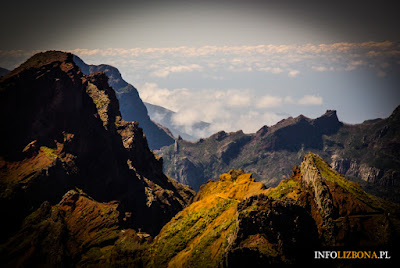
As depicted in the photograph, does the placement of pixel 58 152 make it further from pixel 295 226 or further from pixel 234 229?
pixel 295 226

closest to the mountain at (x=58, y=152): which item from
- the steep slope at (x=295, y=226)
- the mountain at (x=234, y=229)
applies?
the mountain at (x=234, y=229)

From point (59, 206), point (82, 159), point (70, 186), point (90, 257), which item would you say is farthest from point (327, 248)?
point (82, 159)

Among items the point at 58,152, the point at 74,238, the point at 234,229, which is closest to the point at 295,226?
the point at 234,229

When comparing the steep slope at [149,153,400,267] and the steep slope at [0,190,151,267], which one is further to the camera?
the steep slope at [0,190,151,267]

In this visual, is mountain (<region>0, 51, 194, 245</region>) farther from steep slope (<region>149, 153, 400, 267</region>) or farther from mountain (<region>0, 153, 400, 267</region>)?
steep slope (<region>149, 153, 400, 267</region>)

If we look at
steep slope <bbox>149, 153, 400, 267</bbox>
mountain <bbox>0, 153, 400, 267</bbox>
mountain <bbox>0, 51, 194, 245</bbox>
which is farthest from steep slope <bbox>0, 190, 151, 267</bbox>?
steep slope <bbox>149, 153, 400, 267</bbox>

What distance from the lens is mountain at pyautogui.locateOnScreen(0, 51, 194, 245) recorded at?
3699 inches

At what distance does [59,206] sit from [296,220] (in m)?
79.8

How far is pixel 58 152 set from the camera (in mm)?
109688

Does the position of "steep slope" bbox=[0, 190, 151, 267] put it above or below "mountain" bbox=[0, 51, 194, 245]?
below

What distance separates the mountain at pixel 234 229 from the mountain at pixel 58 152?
7.23 m

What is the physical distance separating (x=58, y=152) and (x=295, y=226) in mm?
94823

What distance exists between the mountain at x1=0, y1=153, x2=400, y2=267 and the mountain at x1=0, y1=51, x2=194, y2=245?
285 inches

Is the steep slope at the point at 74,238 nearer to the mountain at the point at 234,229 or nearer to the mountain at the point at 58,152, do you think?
the mountain at the point at 234,229
